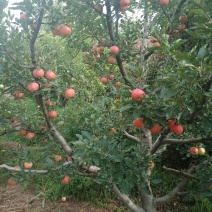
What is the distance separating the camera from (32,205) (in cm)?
334

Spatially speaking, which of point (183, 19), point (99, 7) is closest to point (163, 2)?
point (183, 19)

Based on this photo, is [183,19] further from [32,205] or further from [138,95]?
[32,205]

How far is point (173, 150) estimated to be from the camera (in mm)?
3502

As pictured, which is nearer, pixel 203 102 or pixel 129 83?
pixel 203 102

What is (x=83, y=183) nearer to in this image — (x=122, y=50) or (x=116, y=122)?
(x=116, y=122)

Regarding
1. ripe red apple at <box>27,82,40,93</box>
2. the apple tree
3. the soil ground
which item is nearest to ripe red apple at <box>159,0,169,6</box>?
→ the apple tree

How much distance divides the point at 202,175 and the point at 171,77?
1.17 metres

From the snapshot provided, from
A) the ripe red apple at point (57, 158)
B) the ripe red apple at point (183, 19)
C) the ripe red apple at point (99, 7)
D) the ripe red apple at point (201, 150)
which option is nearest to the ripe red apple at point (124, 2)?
the ripe red apple at point (99, 7)

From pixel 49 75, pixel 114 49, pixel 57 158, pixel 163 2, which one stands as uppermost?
pixel 163 2

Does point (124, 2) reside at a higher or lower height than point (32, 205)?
higher

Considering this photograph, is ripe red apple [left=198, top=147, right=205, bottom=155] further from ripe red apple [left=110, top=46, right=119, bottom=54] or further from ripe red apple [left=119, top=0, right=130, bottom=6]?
ripe red apple [left=119, top=0, right=130, bottom=6]

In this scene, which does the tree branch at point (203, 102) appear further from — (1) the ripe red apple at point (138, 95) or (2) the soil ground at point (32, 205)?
(2) the soil ground at point (32, 205)

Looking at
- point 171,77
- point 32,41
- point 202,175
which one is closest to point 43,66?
point 32,41

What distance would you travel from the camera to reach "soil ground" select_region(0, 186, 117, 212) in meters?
3.24
